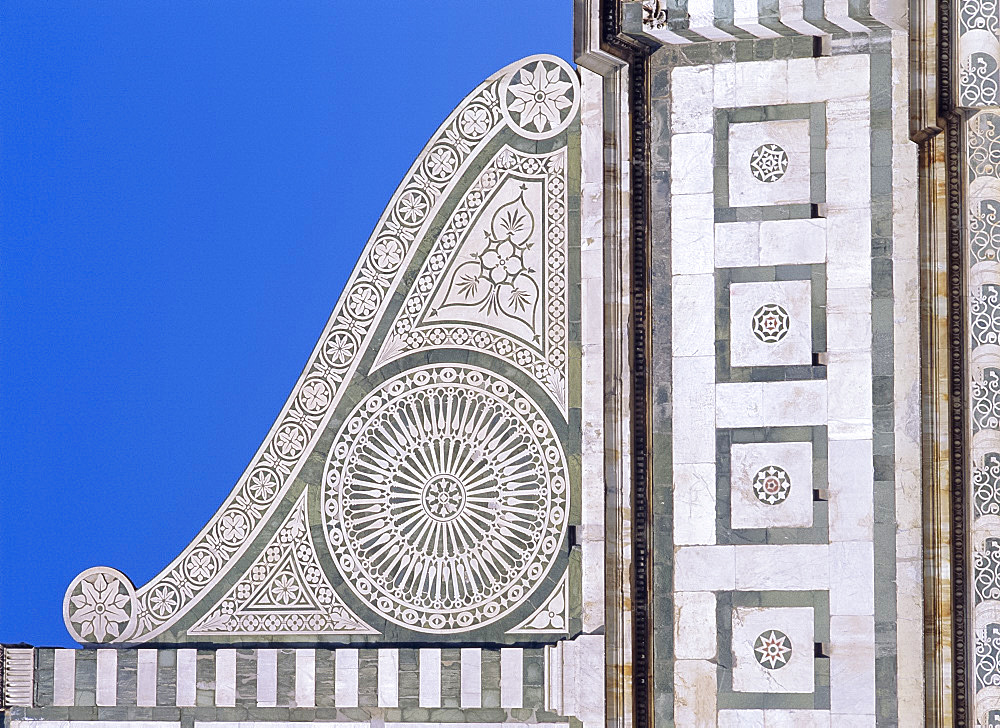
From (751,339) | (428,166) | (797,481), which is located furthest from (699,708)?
(428,166)

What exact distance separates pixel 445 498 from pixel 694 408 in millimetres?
1513

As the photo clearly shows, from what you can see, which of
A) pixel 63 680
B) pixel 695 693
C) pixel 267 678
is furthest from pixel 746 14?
pixel 63 680

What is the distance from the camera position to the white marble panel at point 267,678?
7.36m

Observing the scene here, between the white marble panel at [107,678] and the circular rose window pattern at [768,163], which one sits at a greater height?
the circular rose window pattern at [768,163]

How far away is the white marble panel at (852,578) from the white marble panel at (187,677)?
12.0ft

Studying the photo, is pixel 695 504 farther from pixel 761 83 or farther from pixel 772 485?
pixel 761 83

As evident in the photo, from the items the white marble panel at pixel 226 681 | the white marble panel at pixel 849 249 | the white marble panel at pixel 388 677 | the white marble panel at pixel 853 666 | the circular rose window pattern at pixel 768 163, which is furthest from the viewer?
the white marble panel at pixel 226 681

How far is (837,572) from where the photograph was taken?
7.04 m

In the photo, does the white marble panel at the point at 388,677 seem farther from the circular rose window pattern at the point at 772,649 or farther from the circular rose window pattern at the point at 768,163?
the circular rose window pattern at the point at 768,163

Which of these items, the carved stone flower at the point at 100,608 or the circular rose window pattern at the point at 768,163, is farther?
the carved stone flower at the point at 100,608

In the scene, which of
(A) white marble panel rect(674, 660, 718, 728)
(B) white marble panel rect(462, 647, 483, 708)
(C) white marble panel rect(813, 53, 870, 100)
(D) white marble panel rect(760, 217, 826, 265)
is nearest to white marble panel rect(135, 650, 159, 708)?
(B) white marble panel rect(462, 647, 483, 708)

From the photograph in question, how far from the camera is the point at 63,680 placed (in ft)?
24.5

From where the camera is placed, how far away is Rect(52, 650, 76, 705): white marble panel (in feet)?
24.5

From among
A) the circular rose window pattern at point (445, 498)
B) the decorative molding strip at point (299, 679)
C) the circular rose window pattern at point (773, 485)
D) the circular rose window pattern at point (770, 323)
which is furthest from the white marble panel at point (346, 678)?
the circular rose window pattern at point (770, 323)
